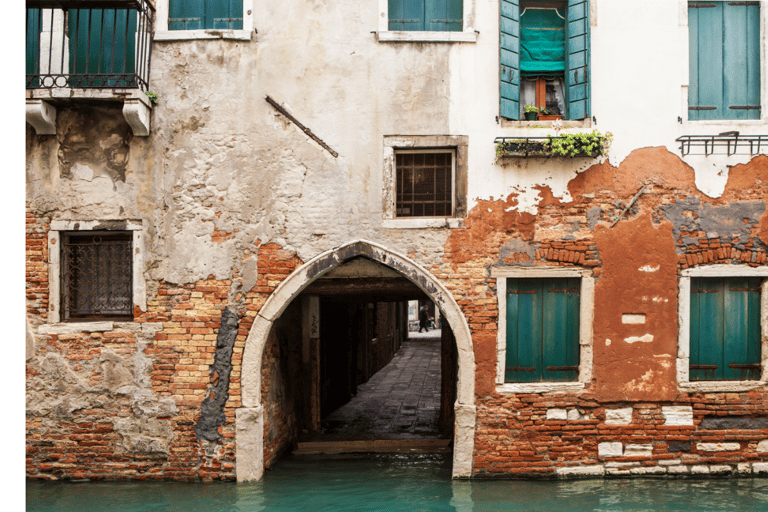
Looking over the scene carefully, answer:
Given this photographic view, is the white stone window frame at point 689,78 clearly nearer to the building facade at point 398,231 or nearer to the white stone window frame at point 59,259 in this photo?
the building facade at point 398,231

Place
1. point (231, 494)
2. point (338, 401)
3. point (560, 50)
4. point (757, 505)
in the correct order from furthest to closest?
point (338, 401) → point (560, 50) → point (231, 494) → point (757, 505)

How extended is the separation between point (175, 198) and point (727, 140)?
5.92m

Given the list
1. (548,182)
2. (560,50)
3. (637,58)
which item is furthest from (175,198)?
(637,58)

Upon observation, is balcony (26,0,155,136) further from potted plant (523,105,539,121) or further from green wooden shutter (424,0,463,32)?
potted plant (523,105,539,121)

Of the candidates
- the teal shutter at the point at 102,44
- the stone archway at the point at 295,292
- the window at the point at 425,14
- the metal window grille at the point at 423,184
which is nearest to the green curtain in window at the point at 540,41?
the window at the point at 425,14

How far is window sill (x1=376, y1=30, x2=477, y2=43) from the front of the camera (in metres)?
6.22

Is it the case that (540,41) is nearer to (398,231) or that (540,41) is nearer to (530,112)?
(530,112)

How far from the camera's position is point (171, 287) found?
247 inches

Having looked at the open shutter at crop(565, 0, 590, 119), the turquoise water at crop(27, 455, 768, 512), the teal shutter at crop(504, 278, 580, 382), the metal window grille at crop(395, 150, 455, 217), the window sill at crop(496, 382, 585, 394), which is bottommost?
the turquoise water at crop(27, 455, 768, 512)

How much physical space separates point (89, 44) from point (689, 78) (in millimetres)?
6427

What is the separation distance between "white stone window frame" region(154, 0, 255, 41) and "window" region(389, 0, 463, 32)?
1.53 metres

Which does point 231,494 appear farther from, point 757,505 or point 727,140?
point 727,140

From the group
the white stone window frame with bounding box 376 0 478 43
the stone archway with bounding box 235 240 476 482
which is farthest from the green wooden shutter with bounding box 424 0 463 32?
the stone archway with bounding box 235 240 476 482

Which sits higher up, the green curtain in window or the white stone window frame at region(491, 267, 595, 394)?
the green curtain in window
